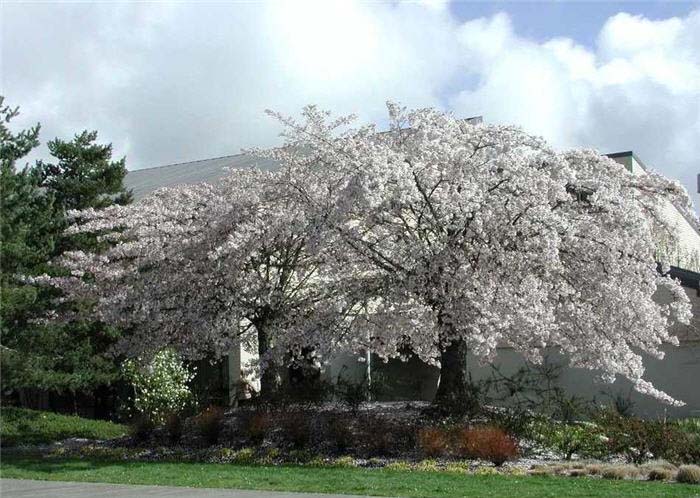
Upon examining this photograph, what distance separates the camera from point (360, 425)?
52.1 ft

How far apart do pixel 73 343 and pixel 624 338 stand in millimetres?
12704

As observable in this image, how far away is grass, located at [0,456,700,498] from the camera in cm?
1110

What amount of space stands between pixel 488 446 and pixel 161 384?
11.0 metres

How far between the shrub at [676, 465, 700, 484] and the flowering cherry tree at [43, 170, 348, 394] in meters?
5.83

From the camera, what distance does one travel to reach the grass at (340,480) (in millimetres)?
11102

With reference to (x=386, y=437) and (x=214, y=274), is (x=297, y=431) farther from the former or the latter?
(x=214, y=274)

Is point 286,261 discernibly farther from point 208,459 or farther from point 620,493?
point 620,493

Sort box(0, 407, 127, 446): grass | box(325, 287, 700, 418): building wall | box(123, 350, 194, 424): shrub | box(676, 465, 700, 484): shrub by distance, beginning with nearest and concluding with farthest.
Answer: box(676, 465, 700, 484): shrub, box(0, 407, 127, 446): grass, box(325, 287, 700, 418): building wall, box(123, 350, 194, 424): shrub

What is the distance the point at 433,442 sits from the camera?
1462cm

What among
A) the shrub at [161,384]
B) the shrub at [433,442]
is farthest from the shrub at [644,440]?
the shrub at [161,384]

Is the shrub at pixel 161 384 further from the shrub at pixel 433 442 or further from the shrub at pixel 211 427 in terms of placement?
the shrub at pixel 433 442

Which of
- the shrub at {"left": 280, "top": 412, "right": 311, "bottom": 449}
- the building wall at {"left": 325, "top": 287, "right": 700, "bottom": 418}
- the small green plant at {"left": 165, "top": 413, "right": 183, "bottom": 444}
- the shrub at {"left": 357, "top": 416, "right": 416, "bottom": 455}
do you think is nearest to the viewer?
the shrub at {"left": 357, "top": 416, "right": 416, "bottom": 455}

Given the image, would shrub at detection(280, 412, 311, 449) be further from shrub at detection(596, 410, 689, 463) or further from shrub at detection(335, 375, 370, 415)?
shrub at detection(596, 410, 689, 463)

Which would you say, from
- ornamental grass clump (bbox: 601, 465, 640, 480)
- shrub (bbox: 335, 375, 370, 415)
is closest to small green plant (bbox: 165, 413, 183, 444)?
shrub (bbox: 335, 375, 370, 415)
